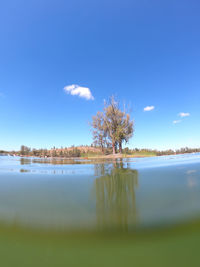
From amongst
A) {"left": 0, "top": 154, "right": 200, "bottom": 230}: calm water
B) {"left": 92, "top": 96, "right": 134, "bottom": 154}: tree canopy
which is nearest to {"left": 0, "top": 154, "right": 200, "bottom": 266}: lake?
{"left": 0, "top": 154, "right": 200, "bottom": 230}: calm water

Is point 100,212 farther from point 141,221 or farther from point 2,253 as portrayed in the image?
point 2,253

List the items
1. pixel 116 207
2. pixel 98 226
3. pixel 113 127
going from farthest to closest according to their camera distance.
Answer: pixel 113 127
pixel 116 207
pixel 98 226

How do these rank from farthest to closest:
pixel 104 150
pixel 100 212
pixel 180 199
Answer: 1. pixel 104 150
2. pixel 180 199
3. pixel 100 212

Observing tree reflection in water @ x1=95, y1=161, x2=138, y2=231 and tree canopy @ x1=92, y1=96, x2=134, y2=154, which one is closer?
tree reflection in water @ x1=95, y1=161, x2=138, y2=231

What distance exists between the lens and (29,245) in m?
0.93

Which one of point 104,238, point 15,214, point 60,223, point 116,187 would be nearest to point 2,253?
point 60,223

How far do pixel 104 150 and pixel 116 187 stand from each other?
18.7 metres

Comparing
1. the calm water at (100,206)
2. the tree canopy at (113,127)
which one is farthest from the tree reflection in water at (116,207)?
the tree canopy at (113,127)

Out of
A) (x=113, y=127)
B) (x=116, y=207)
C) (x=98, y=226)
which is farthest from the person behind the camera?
(x=113, y=127)

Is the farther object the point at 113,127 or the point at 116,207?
the point at 113,127

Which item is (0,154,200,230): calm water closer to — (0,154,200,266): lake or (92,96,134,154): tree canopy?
(0,154,200,266): lake

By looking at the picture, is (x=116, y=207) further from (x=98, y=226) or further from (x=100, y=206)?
(x=98, y=226)

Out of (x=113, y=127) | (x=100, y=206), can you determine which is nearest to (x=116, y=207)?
(x=100, y=206)

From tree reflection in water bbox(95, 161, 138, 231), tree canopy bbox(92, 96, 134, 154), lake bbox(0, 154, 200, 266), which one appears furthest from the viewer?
tree canopy bbox(92, 96, 134, 154)
